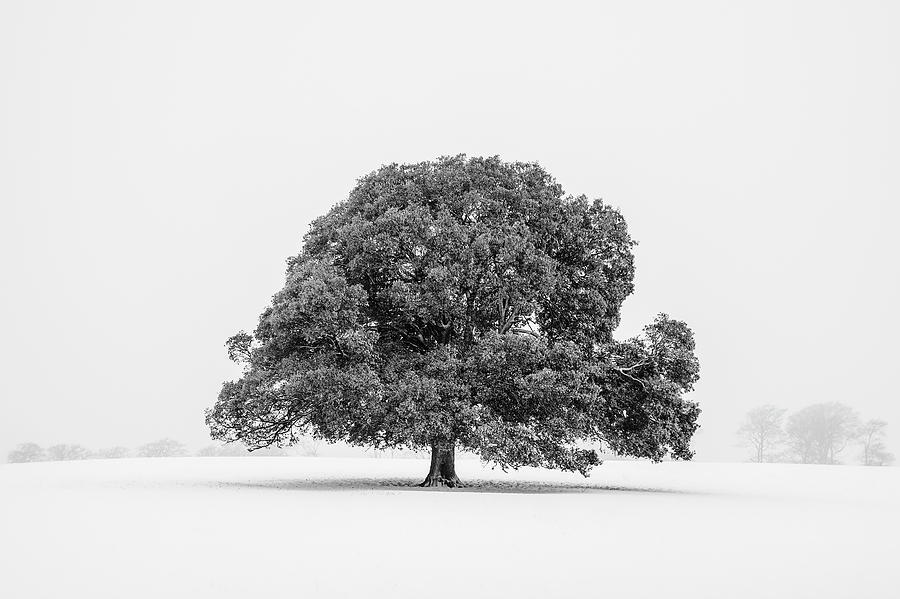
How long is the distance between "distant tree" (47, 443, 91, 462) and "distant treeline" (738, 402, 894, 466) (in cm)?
9235

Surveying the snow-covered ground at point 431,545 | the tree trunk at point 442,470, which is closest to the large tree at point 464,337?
the tree trunk at point 442,470

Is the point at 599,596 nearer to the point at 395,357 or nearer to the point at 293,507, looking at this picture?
the point at 293,507

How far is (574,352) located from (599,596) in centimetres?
A: 1901

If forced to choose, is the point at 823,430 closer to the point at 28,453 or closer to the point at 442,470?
the point at 442,470

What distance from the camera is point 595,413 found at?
103ft

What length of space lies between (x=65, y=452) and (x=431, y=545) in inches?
4290

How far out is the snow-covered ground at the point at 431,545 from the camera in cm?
1089

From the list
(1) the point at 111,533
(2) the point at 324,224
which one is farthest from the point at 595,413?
(1) the point at 111,533

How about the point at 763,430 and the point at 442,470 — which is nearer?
the point at 442,470

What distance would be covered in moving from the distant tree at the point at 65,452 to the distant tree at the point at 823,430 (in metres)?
95.9

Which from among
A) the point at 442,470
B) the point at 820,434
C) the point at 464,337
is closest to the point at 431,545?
the point at 464,337

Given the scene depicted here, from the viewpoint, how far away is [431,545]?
14469 millimetres

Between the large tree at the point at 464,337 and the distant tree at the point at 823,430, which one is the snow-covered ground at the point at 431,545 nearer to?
the large tree at the point at 464,337

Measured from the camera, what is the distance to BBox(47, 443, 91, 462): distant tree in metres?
107
